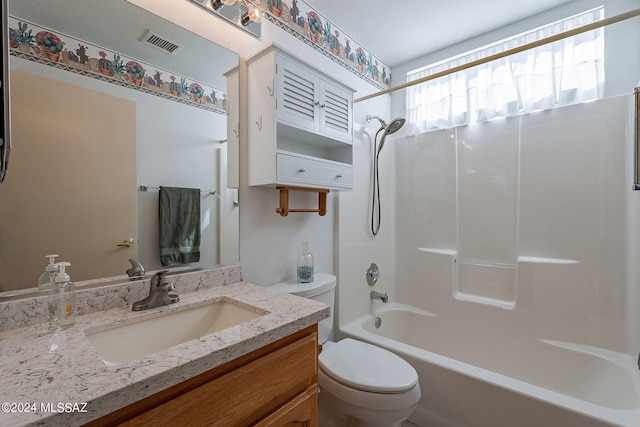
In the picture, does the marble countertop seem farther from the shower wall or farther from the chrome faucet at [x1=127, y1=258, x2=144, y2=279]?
the shower wall

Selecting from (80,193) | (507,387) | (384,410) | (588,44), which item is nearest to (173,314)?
(80,193)

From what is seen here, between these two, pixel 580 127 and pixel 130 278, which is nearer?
pixel 130 278

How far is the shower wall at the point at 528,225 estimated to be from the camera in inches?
63.4

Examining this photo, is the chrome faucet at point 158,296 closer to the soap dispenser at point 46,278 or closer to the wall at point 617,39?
the soap dispenser at point 46,278

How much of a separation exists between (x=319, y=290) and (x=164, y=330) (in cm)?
79

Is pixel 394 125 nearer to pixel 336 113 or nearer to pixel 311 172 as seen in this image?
pixel 336 113

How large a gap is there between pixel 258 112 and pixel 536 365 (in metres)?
2.19

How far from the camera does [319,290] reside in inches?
61.3

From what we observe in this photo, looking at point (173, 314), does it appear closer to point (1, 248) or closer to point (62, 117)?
point (1, 248)

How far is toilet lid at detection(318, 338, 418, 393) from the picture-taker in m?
1.20

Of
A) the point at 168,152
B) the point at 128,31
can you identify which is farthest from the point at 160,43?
the point at 168,152

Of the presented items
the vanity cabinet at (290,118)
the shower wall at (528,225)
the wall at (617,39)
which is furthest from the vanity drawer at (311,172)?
the wall at (617,39)

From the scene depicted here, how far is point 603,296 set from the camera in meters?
1.63

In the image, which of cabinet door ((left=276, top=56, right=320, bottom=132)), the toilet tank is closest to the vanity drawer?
cabinet door ((left=276, top=56, right=320, bottom=132))
